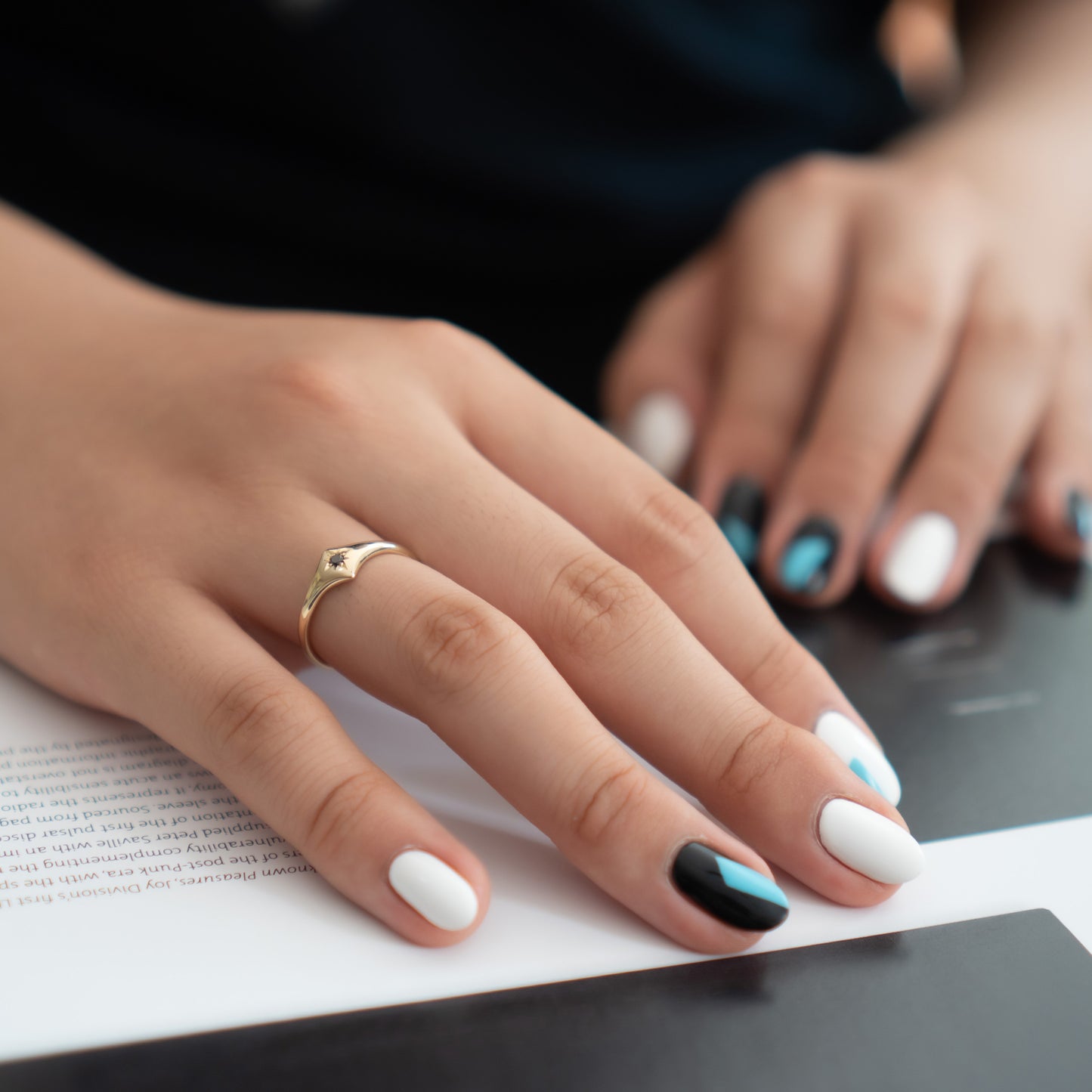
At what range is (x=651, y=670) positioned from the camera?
56 centimetres

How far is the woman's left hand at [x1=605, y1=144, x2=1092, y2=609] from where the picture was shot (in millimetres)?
813

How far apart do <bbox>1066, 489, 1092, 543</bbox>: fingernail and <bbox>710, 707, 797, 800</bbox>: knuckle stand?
47cm

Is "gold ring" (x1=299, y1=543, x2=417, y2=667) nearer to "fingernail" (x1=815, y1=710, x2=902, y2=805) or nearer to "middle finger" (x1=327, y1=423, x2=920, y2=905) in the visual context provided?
"middle finger" (x1=327, y1=423, x2=920, y2=905)

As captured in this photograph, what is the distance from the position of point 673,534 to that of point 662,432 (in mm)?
301

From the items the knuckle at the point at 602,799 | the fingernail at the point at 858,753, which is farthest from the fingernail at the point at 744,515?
the knuckle at the point at 602,799

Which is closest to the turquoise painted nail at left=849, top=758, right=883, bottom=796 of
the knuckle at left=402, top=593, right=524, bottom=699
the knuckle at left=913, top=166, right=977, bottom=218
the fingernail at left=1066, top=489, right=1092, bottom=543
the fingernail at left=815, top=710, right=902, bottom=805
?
the fingernail at left=815, top=710, right=902, bottom=805

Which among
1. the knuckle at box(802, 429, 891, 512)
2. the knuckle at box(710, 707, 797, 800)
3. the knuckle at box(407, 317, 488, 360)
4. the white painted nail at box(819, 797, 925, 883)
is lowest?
the white painted nail at box(819, 797, 925, 883)

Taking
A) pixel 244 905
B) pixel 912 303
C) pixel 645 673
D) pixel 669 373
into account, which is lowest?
pixel 244 905

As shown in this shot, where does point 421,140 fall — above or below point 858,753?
above

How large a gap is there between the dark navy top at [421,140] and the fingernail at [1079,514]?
0.55 metres

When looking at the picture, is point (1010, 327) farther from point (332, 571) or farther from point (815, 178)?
point (332, 571)

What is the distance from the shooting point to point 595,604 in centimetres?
58

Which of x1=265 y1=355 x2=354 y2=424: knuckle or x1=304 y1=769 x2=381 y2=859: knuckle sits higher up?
x1=265 y1=355 x2=354 y2=424: knuckle

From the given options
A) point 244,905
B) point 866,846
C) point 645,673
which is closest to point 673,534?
point 645,673
